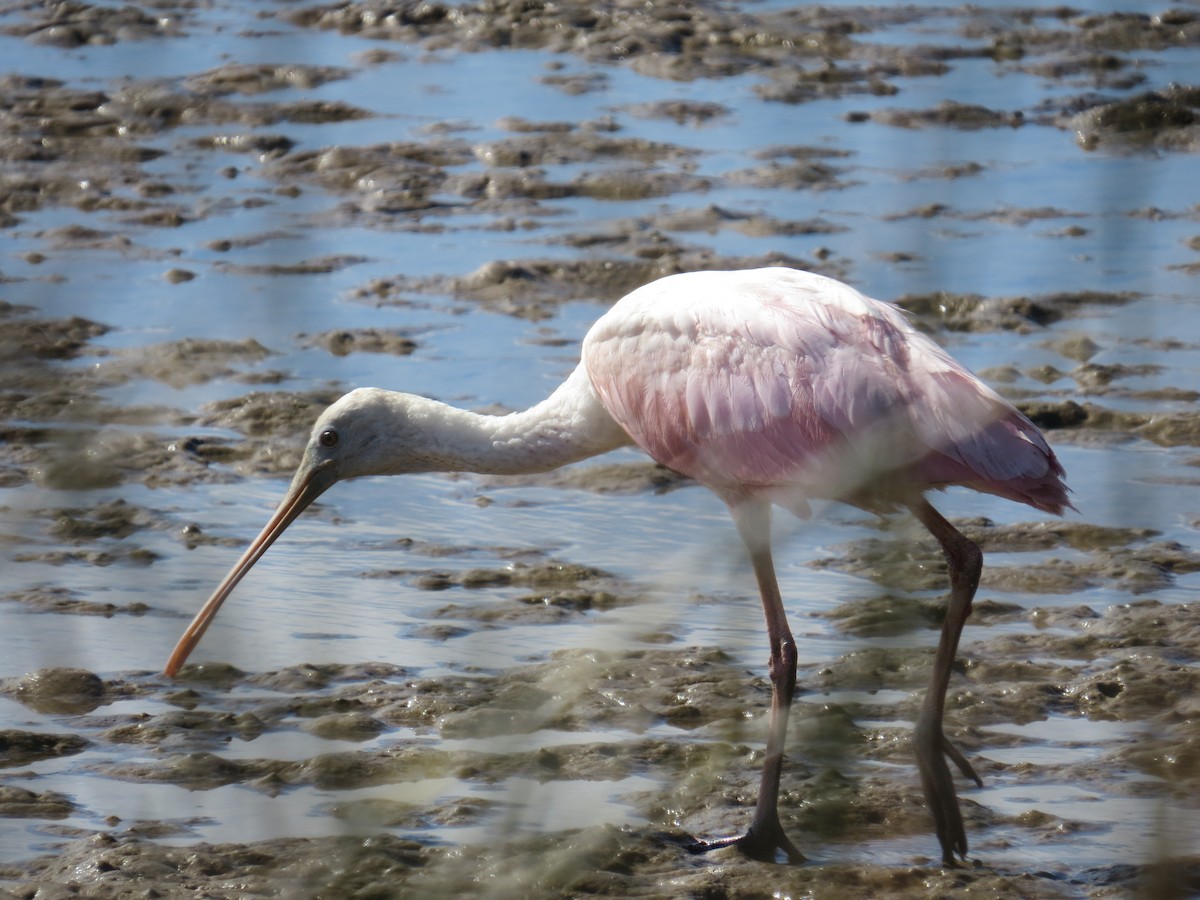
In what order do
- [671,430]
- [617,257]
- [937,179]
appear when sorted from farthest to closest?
[617,257] < [671,430] < [937,179]

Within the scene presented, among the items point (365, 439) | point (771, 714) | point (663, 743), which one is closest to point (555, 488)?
point (365, 439)

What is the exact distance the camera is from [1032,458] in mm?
4504

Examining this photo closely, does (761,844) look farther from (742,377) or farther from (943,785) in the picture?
(742,377)

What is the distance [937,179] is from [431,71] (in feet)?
40.0

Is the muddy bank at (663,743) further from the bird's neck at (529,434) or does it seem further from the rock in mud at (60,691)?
the bird's neck at (529,434)

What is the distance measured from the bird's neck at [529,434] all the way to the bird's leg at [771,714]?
67cm

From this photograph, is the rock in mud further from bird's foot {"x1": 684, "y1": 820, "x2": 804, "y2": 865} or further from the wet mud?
bird's foot {"x1": 684, "y1": 820, "x2": 804, "y2": 865}

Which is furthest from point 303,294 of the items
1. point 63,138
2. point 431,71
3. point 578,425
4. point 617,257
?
point 431,71

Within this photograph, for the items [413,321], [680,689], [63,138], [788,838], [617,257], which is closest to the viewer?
[788,838]

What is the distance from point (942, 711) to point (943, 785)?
0.27 m

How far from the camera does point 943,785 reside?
4750 millimetres

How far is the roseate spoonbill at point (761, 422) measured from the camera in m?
4.49

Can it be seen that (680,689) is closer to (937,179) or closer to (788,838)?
(788,838)

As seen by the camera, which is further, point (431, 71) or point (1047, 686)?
point (431, 71)
